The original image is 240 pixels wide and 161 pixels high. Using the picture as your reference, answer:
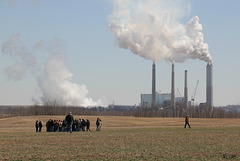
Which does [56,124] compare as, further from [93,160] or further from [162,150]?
[93,160]

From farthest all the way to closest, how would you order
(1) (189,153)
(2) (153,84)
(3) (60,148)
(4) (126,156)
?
(2) (153,84) → (3) (60,148) → (1) (189,153) → (4) (126,156)

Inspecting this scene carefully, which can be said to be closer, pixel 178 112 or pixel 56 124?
pixel 56 124

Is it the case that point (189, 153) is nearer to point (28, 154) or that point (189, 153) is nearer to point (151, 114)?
point (28, 154)

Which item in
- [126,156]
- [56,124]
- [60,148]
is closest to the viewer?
[126,156]

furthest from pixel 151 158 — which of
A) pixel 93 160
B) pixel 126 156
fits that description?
pixel 93 160

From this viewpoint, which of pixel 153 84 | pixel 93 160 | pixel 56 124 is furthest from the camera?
pixel 153 84

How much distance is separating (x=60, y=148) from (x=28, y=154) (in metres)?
3.44

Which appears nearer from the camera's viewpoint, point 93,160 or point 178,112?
point 93,160

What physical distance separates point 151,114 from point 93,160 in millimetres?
159756

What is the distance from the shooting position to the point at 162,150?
24.6 metres

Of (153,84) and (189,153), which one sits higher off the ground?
(153,84)

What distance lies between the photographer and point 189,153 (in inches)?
911

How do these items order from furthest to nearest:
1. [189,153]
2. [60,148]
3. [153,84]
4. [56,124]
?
[153,84] → [56,124] → [60,148] → [189,153]

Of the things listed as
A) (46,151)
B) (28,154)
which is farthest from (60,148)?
(28,154)
